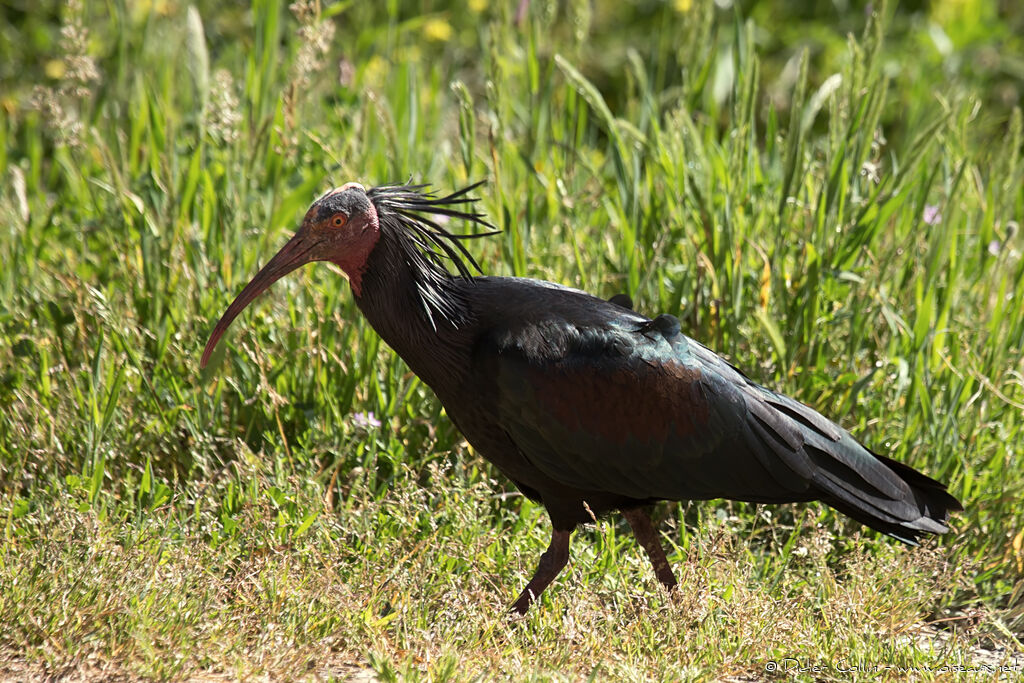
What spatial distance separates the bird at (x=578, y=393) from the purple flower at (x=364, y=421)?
1.88 feet

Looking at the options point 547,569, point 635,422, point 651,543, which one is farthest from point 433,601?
point 635,422

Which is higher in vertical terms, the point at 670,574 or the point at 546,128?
the point at 546,128

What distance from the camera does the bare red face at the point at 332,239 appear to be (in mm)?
3250

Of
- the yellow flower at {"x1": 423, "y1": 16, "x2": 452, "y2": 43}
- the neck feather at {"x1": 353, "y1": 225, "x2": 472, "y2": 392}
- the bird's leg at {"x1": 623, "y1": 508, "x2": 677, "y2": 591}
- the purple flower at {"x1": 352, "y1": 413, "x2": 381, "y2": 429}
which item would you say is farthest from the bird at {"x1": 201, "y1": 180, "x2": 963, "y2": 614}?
the yellow flower at {"x1": 423, "y1": 16, "x2": 452, "y2": 43}

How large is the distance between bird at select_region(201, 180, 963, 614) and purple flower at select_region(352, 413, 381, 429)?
574 mm

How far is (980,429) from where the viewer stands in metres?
3.95

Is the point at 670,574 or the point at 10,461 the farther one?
the point at 10,461

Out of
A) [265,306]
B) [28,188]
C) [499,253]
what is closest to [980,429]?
[499,253]

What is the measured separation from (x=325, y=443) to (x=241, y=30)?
13.1ft

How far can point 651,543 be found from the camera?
356 centimetres

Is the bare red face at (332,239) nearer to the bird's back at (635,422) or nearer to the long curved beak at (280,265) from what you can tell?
the long curved beak at (280,265)

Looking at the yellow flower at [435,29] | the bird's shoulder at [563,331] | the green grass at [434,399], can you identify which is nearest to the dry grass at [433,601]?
the green grass at [434,399]

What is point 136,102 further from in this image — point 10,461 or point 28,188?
point 10,461

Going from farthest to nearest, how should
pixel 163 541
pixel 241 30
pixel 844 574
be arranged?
pixel 241 30, pixel 844 574, pixel 163 541
